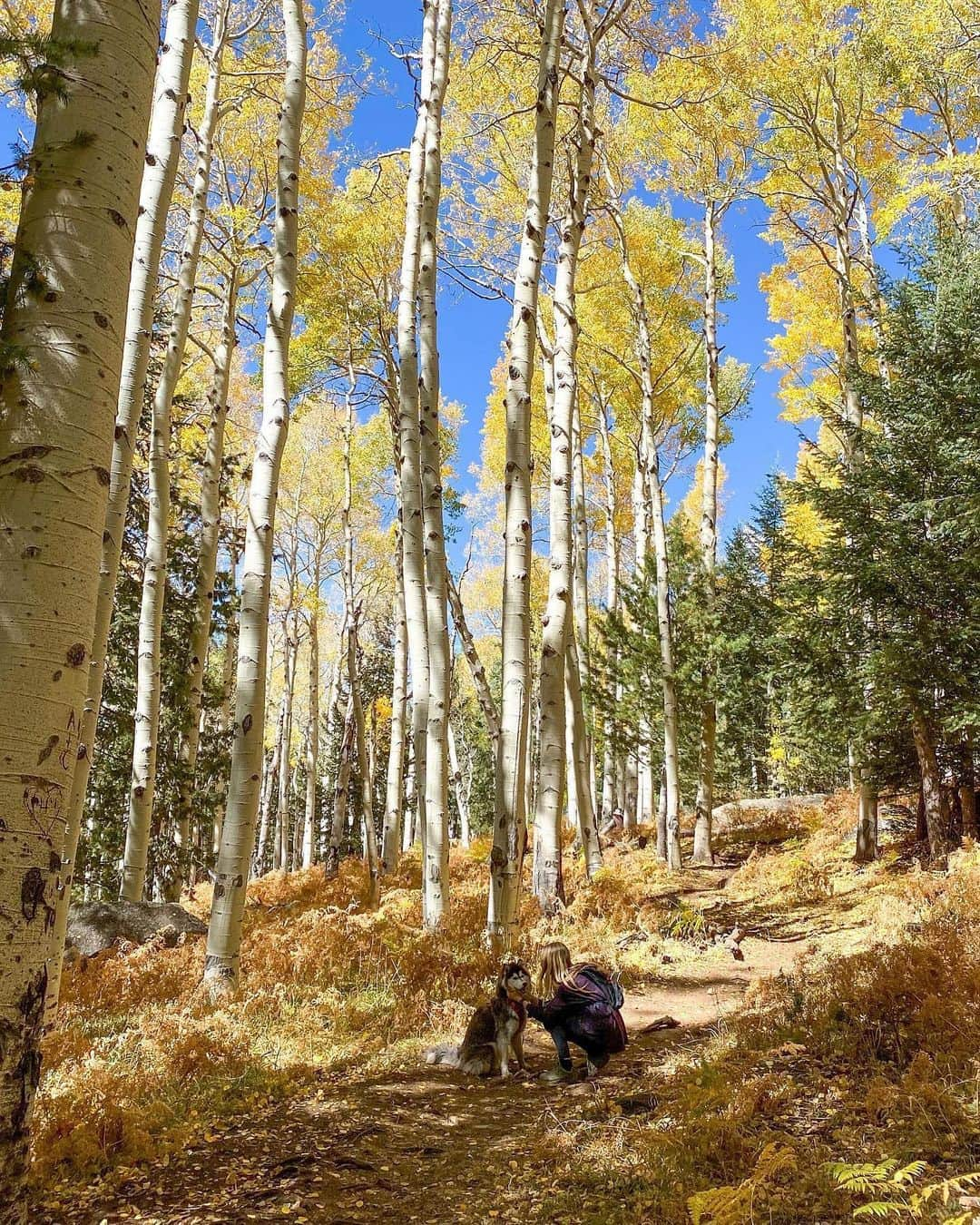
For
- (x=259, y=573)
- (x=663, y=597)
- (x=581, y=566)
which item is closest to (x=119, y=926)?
(x=259, y=573)

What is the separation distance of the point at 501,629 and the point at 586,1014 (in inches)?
268

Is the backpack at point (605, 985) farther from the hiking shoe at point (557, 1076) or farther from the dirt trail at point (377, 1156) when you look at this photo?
the hiking shoe at point (557, 1076)

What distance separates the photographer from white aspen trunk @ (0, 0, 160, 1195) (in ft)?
6.85

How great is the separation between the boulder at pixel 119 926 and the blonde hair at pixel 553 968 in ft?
13.7

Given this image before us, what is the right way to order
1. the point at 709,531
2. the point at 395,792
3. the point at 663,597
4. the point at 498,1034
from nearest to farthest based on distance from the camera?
1. the point at 498,1034
2. the point at 663,597
3. the point at 709,531
4. the point at 395,792

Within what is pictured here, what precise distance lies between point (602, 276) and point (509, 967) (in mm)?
14035

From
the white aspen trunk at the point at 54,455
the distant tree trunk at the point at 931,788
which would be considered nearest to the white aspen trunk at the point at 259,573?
the white aspen trunk at the point at 54,455

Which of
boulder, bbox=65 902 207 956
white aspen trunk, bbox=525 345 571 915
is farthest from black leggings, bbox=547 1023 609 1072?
boulder, bbox=65 902 207 956

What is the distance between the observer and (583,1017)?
4.86 metres

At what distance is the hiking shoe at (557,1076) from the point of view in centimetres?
477

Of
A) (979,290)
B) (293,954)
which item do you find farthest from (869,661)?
(293,954)

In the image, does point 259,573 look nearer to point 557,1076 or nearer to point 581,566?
point 557,1076

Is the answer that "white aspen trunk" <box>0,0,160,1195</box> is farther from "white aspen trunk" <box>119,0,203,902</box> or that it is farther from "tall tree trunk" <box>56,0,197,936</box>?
"white aspen trunk" <box>119,0,203,902</box>

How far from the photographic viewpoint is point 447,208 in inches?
534
